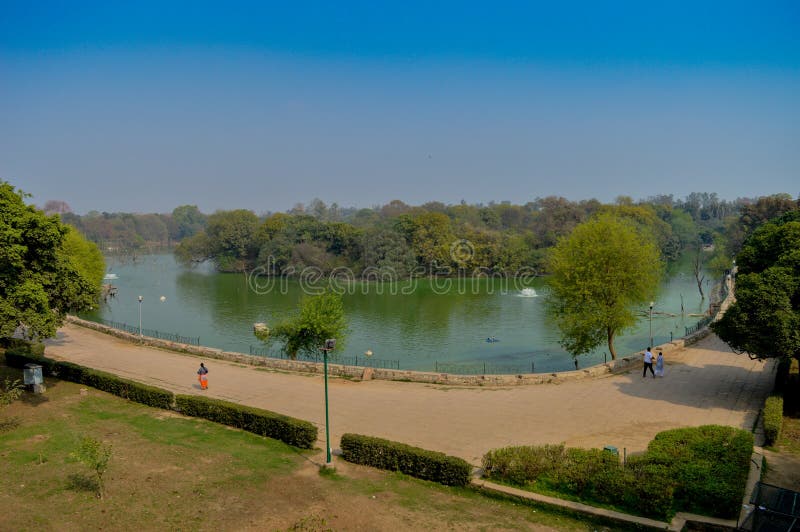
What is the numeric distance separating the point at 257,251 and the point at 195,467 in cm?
7901

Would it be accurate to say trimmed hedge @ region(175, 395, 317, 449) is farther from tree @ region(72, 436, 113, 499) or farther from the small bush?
tree @ region(72, 436, 113, 499)

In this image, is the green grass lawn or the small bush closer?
the green grass lawn

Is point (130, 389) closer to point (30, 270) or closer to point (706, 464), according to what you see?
point (30, 270)

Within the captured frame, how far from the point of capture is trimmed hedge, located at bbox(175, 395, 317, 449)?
50.9ft

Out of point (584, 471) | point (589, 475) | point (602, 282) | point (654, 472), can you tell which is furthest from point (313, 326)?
point (654, 472)

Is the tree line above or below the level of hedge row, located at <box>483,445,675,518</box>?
above

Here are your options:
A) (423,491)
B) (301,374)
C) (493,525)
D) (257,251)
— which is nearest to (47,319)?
(301,374)

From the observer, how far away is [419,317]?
49531 mm

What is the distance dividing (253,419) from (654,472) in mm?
10770

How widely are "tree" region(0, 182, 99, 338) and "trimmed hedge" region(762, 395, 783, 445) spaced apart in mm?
21218

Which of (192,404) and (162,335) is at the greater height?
(192,404)

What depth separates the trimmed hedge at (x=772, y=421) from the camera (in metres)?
14.9

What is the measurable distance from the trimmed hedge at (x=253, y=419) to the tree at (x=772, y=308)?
551 inches

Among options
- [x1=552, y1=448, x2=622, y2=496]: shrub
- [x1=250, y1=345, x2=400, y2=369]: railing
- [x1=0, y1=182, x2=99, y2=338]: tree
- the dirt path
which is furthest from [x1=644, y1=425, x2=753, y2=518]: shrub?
[x1=250, y1=345, x2=400, y2=369]: railing
